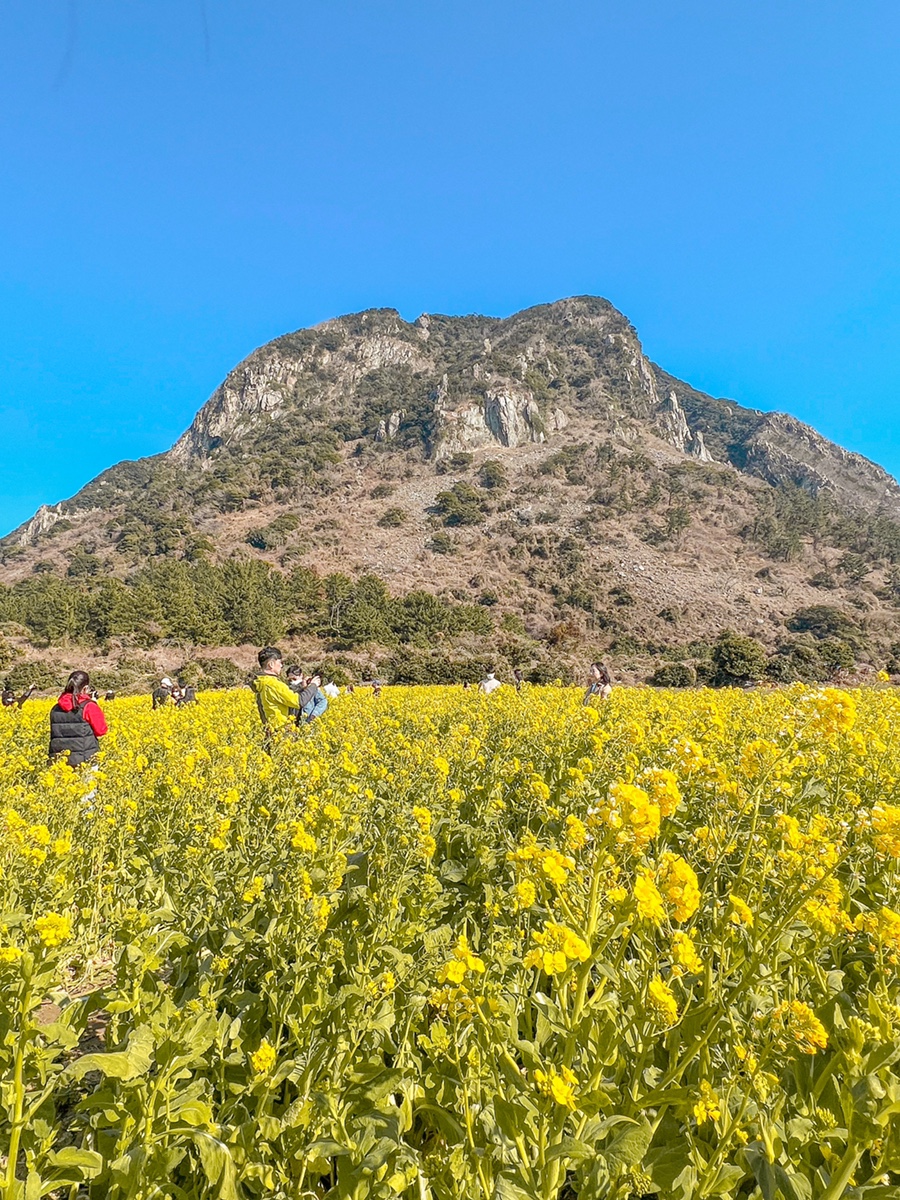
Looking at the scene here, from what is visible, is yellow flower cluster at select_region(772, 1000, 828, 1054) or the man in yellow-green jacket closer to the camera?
yellow flower cluster at select_region(772, 1000, 828, 1054)

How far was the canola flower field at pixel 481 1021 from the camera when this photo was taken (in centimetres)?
168

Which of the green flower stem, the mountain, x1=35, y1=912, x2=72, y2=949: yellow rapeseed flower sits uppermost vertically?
the mountain

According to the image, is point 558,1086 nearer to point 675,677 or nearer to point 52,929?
point 52,929

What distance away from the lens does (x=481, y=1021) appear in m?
1.84

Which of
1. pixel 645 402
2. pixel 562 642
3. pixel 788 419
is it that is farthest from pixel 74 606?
pixel 788 419

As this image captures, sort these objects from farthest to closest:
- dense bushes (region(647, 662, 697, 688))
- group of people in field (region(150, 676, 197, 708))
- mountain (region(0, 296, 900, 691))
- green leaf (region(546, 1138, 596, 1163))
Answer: mountain (region(0, 296, 900, 691))
dense bushes (region(647, 662, 697, 688))
group of people in field (region(150, 676, 197, 708))
green leaf (region(546, 1138, 596, 1163))

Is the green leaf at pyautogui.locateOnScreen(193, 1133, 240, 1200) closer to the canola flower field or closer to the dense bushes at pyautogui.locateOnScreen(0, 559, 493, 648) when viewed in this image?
the canola flower field

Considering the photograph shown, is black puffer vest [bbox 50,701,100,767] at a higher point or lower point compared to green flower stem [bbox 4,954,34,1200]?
higher

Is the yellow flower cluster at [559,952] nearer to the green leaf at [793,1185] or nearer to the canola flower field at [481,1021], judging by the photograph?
the canola flower field at [481,1021]

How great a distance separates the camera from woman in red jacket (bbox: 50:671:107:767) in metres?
6.62

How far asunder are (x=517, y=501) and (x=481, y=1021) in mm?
77369

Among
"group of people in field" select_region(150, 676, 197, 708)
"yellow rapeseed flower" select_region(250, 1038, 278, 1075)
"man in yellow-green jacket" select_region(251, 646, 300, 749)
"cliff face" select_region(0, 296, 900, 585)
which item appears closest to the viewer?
"yellow rapeseed flower" select_region(250, 1038, 278, 1075)

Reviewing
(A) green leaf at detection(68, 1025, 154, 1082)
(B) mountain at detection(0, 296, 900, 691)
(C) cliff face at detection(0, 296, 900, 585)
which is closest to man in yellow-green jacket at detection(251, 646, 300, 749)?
(A) green leaf at detection(68, 1025, 154, 1082)

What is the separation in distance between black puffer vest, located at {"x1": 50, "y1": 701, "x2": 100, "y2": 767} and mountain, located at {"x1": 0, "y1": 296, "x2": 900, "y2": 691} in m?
35.6
